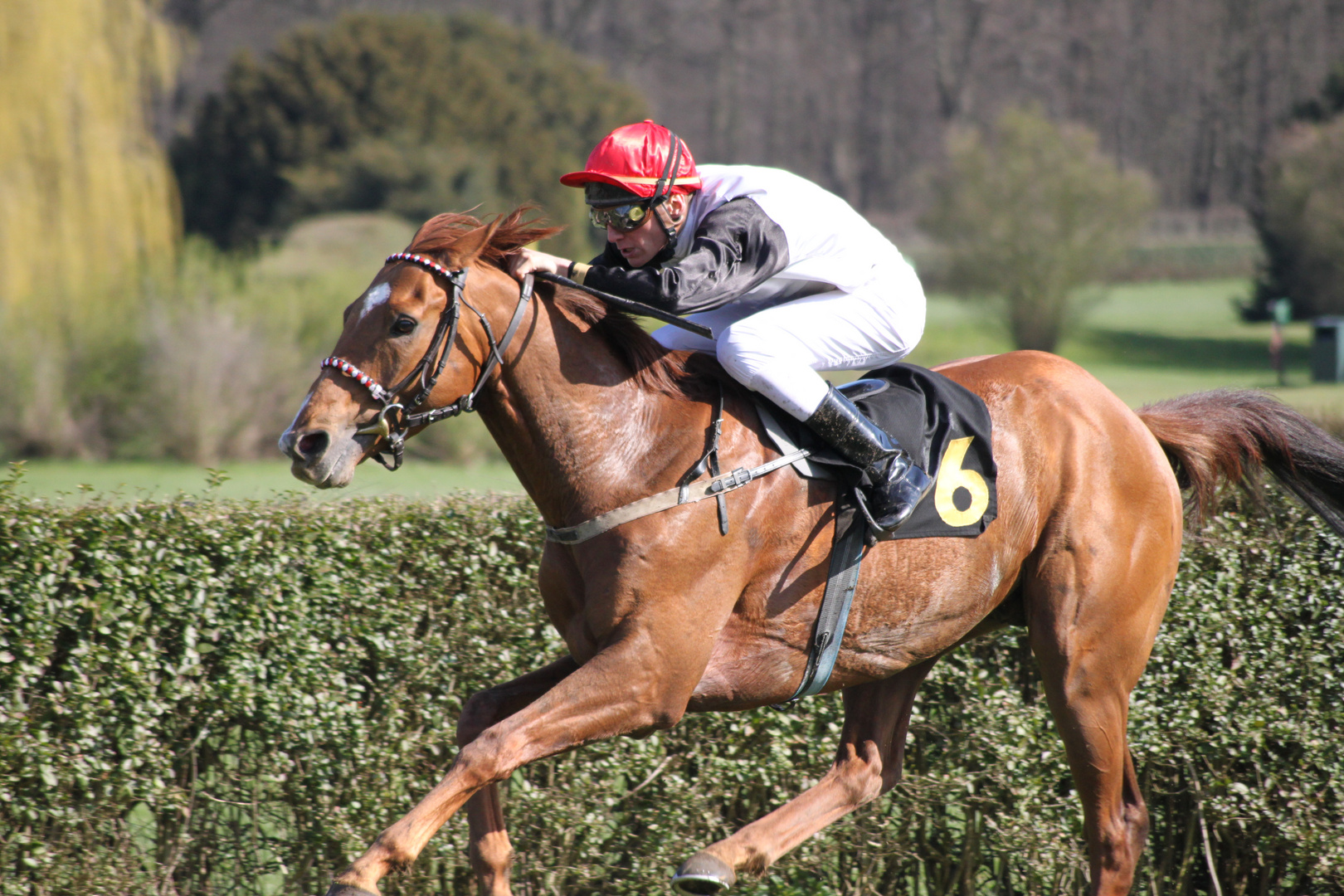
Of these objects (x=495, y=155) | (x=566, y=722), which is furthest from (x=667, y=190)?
(x=495, y=155)

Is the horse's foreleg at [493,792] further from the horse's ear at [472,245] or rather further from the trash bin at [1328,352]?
the trash bin at [1328,352]

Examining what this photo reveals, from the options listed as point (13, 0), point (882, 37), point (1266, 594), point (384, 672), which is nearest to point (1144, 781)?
point (1266, 594)

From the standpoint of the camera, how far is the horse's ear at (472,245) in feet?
9.41

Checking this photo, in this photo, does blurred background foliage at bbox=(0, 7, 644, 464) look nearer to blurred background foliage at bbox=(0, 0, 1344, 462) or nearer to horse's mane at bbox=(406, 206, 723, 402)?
blurred background foliage at bbox=(0, 0, 1344, 462)

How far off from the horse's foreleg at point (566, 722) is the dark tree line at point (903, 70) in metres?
41.3

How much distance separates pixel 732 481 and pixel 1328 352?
2072 centimetres

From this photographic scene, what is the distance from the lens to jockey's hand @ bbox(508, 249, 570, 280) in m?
2.97

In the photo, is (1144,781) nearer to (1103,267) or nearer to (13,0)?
(13,0)

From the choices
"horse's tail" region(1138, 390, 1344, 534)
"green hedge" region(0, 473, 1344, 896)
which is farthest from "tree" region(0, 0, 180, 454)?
"horse's tail" region(1138, 390, 1344, 534)

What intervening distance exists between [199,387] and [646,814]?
13.8 m

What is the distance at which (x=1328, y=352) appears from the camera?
803 inches

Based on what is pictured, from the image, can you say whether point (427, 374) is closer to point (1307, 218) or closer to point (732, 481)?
point (732, 481)

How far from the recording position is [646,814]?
402cm

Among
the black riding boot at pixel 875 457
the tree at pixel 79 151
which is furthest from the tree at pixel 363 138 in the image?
the black riding boot at pixel 875 457
